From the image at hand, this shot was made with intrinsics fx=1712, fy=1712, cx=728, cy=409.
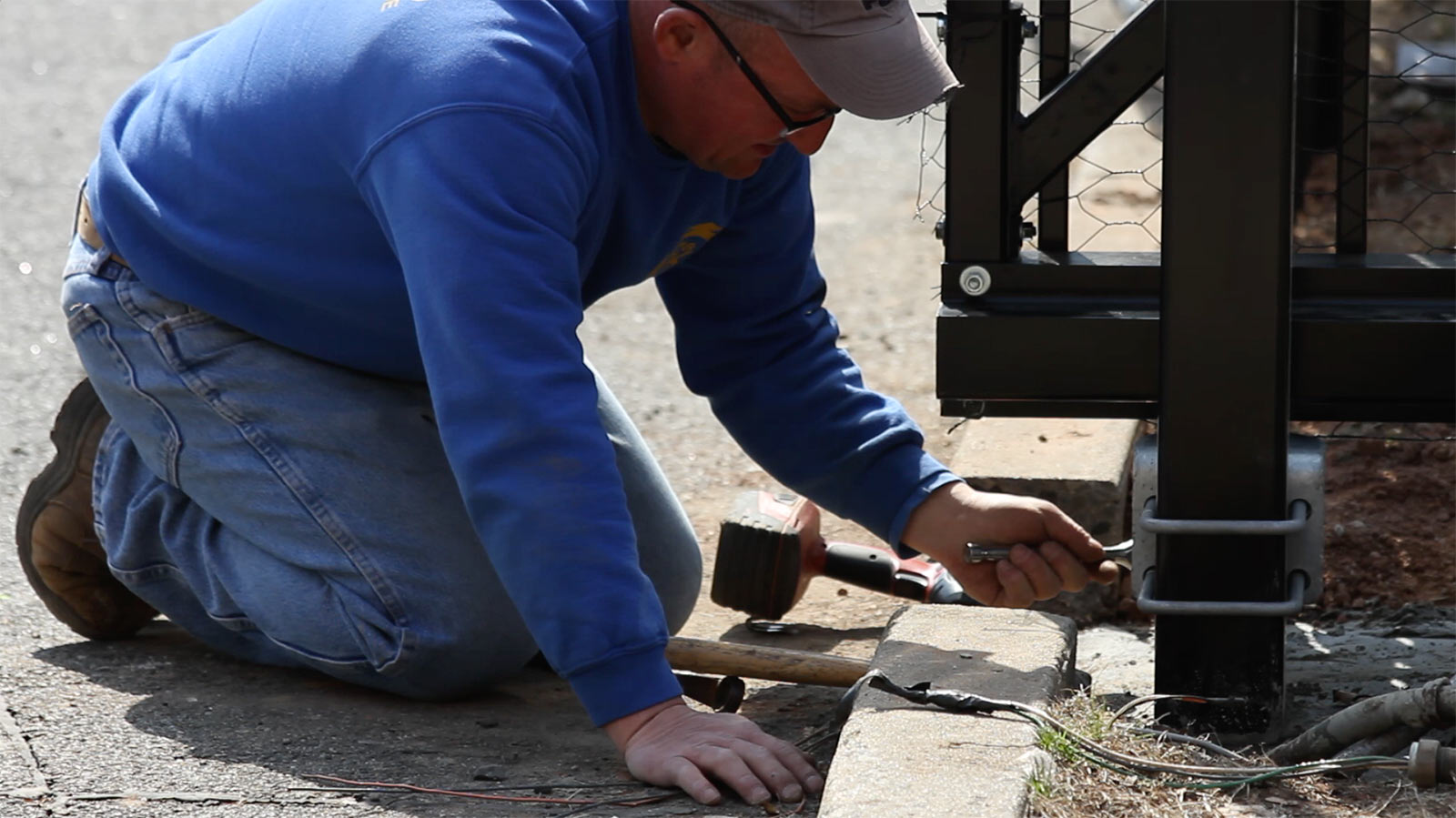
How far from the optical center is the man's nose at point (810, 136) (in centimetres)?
217

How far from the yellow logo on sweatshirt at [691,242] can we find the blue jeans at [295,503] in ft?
1.41

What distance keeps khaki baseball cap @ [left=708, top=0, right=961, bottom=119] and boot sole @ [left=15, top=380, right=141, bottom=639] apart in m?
1.33

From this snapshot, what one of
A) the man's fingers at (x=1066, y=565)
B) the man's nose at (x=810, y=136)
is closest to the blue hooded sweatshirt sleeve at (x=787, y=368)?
the man's fingers at (x=1066, y=565)

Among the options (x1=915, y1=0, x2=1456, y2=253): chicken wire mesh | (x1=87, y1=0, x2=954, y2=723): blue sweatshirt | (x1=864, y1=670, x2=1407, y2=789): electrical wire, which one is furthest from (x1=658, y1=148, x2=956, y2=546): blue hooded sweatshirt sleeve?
(x1=915, y1=0, x2=1456, y2=253): chicken wire mesh

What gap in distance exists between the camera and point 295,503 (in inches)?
96.7

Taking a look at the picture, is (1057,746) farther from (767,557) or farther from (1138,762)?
(767,557)

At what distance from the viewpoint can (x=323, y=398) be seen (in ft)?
8.14

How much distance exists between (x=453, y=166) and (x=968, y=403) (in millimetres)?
850

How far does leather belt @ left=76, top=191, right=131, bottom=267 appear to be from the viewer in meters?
2.56

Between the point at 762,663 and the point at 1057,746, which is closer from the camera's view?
the point at 1057,746

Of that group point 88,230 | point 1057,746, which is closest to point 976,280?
point 1057,746

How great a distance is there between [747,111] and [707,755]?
0.79m

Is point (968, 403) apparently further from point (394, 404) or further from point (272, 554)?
point (272, 554)

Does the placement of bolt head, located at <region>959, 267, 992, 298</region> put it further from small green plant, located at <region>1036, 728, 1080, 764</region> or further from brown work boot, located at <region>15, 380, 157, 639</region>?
brown work boot, located at <region>15, 380, 157, 639</region>
